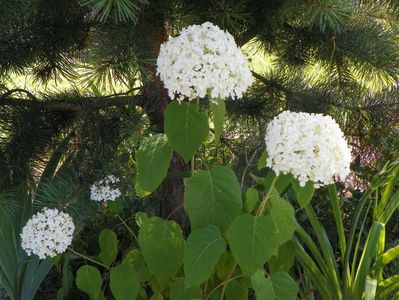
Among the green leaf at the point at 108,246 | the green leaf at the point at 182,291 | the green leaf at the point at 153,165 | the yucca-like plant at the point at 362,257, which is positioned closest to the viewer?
the green leaf at the point at 153,165

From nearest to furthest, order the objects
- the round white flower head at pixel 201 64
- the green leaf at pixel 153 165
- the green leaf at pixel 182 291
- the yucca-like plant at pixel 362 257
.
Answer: the round white flower head at pixel 201 64, the green leaf at pixel 153 165, the green leaf at pixel 182 291, the yucca-like plant at pixel 362 257

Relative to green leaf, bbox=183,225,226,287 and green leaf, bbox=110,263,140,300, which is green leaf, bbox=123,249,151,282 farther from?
green leaf, bbox=183,225,226,287

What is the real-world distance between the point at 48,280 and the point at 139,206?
1.24ft

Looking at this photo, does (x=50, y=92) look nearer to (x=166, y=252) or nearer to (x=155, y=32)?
(x=155, y=32)

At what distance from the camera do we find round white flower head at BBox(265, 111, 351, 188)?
38.0 inches

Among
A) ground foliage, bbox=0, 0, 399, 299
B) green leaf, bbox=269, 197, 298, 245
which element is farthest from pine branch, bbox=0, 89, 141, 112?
green leaf, bbox=269, 197, 298, 245

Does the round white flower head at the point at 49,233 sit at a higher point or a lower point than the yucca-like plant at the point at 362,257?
higher

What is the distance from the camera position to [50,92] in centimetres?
181

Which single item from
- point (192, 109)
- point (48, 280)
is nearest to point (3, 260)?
point (48, 280)

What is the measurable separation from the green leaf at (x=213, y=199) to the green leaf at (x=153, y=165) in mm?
53

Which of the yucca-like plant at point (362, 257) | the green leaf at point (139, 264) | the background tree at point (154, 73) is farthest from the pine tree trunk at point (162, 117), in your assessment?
the yucca-like plant at point (362, 257)

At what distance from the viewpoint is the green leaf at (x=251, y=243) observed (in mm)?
999

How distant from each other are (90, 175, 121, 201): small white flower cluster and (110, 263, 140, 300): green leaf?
0.68 ft

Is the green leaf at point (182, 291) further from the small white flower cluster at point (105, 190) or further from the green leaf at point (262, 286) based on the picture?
the small white flower cluster at point (105, 190)
